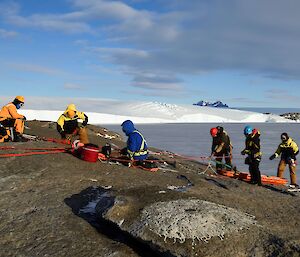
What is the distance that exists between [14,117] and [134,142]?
342 centimetres

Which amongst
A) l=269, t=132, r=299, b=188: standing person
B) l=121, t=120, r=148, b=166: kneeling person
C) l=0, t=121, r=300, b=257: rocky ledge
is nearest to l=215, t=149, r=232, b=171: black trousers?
l=269, t=132, r=299, b=188: standing person

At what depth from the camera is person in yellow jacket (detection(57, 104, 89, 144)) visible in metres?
9.11

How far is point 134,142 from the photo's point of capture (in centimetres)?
755

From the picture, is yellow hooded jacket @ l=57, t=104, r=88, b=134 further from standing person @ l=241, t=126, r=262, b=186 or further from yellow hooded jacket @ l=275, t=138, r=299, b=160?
yellow hooded jacket @ l=275, t=138, r=299, b=160

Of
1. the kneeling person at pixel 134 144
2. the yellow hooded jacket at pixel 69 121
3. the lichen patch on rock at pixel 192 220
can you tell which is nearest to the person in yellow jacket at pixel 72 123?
the yellow hooded jacket at pixel 69 121

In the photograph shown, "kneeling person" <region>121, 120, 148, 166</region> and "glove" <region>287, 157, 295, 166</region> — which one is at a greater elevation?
"kneeling person" <region>121, 120, 148, 166</region>

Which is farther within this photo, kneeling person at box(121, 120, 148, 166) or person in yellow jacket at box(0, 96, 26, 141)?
person in yellow jacket at box(0, 96, 26, 141)

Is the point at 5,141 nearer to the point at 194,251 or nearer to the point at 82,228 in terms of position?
the point at 82,228

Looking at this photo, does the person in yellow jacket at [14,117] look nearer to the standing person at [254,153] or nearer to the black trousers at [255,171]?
the standing person at [254,153]

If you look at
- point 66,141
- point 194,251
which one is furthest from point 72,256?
point 66,141

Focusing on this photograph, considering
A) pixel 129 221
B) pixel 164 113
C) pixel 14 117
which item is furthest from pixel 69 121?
pixel 164 113

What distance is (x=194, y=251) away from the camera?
366cm

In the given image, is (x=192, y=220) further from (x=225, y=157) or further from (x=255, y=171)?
(x=225, y=157)

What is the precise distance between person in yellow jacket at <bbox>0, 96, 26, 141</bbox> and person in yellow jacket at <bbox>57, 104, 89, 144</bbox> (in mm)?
1005
